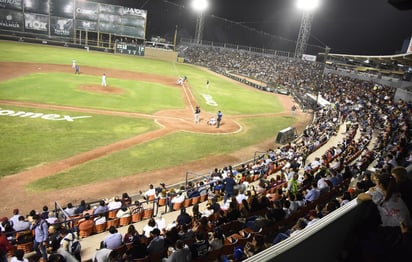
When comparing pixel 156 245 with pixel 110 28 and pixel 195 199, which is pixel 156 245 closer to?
pixel 195 199

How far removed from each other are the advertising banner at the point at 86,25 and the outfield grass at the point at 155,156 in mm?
56924

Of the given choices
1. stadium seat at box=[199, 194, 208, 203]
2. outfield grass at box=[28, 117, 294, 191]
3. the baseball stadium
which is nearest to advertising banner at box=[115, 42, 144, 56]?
the baseball stadium

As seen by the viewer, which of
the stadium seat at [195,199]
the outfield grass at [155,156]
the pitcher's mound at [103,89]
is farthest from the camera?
the pitcher's mound at [103,89]

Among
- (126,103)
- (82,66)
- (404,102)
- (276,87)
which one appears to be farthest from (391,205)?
(276,87)

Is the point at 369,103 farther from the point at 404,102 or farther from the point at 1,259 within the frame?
the point at 1,259

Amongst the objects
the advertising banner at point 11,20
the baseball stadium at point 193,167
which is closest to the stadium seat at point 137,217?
the baseball stadium at point 193,167

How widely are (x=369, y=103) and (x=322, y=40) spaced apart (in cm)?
4450

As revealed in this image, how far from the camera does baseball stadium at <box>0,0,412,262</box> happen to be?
4942mm

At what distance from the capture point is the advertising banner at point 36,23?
210ft

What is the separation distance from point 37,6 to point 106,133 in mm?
60439

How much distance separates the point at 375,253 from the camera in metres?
3.71

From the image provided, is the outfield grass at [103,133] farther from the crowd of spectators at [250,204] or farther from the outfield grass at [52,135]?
the crowd of spectators at [250,204]

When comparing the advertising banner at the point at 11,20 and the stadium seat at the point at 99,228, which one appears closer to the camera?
the stadium seat at the point at 99,228

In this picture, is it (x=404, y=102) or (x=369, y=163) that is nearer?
(x=369, y=163)
